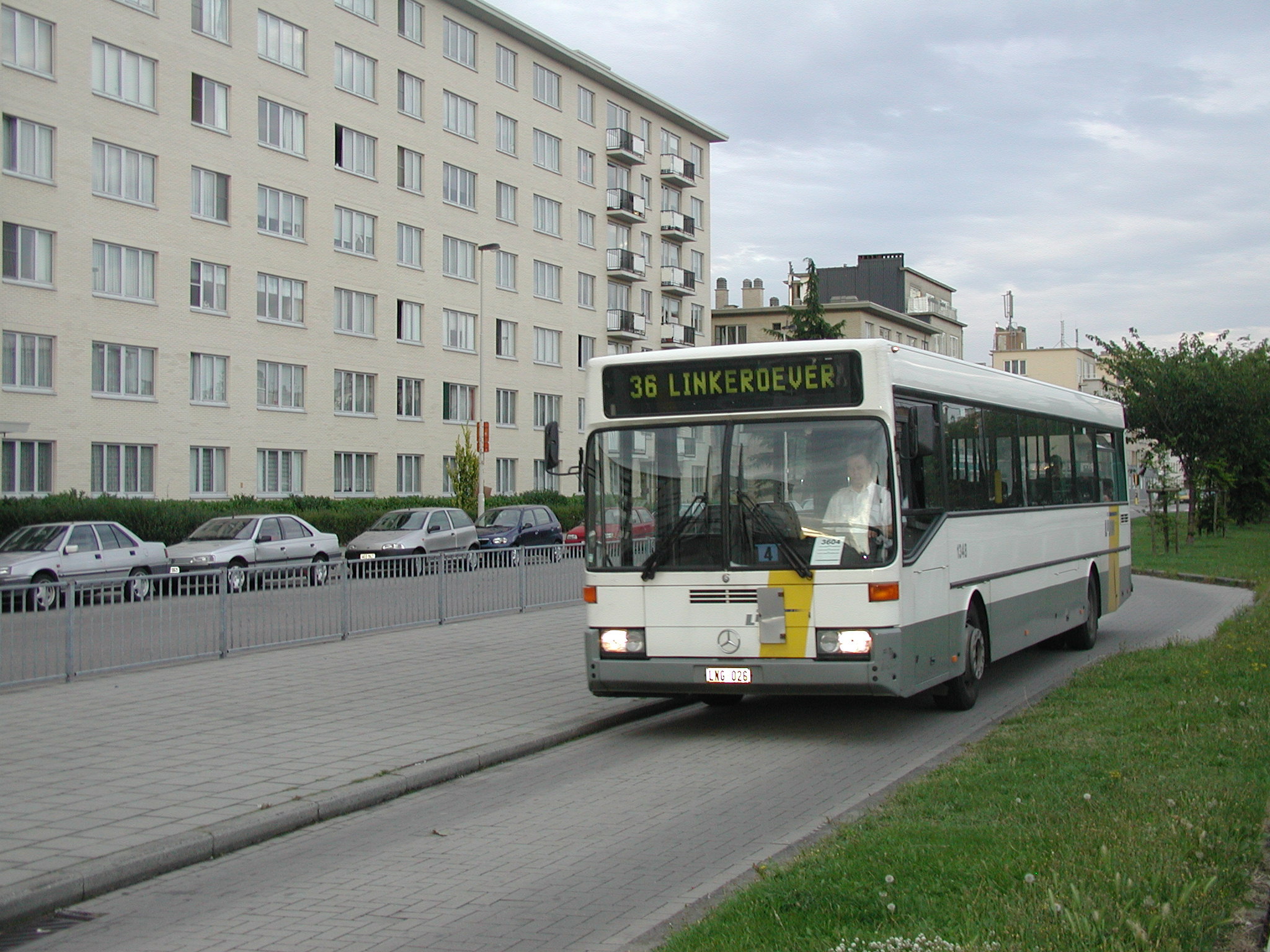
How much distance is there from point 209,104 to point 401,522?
1673cm

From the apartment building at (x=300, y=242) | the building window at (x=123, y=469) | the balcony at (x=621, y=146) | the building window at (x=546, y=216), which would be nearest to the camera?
the apartment building at (x=300, y=242)

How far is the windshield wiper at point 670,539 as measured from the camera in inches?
377

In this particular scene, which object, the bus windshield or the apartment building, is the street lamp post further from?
the bus windshield

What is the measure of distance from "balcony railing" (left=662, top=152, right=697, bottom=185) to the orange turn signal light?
6252 centimetres

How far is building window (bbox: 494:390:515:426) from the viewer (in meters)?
56.0

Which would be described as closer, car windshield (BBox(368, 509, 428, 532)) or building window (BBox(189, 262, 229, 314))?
car windshield (BBox(368, 509, 428, 532))

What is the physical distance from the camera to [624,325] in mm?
65250

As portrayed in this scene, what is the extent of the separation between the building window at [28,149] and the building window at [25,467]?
23.7 feet

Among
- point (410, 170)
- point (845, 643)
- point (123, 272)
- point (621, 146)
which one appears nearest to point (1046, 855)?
point (845, 643)

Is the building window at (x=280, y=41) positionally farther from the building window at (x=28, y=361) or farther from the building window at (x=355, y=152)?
the building window at (x=28, y=361)

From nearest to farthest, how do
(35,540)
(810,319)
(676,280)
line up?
(35,540) → (810,319) → (676,280)

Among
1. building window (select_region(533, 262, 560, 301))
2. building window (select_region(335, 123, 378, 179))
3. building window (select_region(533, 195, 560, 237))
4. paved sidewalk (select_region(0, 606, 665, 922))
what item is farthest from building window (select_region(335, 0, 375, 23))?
paved sidewalk (select_region(0, 606, 665, 922))

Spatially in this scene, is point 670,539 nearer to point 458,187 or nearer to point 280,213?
point 280,213

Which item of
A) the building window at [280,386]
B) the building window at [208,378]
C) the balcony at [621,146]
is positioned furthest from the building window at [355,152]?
the balcony at [621,146]
